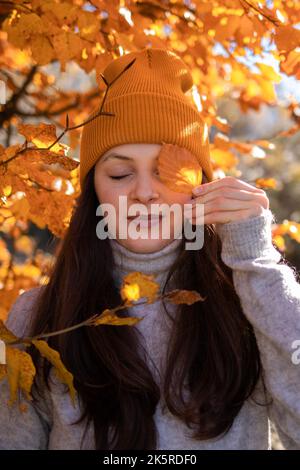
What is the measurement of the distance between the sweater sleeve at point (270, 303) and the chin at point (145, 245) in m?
0.20

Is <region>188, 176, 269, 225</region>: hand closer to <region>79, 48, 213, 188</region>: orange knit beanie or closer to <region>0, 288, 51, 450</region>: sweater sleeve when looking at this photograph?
<region>79, 48, 213, 188</region>: orange knit beanie

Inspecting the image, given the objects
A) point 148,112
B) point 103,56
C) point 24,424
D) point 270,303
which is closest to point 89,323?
point 270,303

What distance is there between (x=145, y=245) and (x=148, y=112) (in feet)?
1.17

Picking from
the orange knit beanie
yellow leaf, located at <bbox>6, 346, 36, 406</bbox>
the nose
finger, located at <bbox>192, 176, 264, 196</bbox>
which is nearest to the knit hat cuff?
the orange knit beanie

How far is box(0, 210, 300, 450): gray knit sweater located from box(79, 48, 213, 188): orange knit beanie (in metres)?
0.27

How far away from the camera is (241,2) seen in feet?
5.60

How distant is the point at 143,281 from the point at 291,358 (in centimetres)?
45

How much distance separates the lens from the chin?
5.42ft

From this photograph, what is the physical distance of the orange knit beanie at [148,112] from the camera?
1.70 metres

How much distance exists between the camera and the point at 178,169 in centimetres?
161

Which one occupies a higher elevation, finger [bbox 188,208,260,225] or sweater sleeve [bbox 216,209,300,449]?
finger [bbox 188,208,260,225]

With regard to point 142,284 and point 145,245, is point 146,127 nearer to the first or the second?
point 145,245

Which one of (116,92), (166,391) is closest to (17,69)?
(116,92)

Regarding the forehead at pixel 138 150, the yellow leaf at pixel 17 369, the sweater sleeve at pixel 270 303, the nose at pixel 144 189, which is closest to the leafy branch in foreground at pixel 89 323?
the yellow leaf at pixel 17 369
